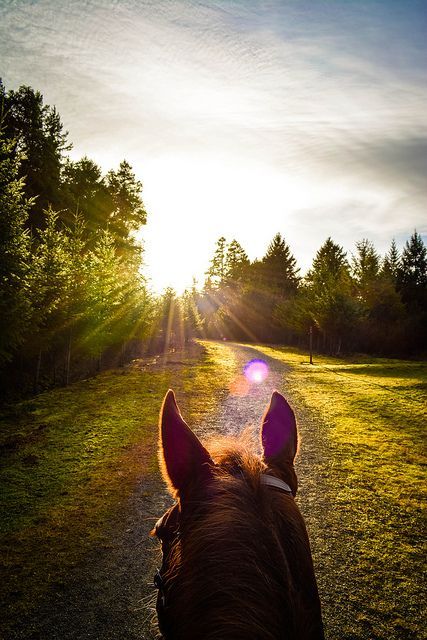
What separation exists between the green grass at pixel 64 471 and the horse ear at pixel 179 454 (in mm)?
2966

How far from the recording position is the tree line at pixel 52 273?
8461mm

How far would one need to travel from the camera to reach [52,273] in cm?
1178

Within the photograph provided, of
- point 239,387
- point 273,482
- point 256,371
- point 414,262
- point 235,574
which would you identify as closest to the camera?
point 235,574

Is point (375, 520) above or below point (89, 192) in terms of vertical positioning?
below

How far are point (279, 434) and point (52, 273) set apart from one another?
1189 centimetres

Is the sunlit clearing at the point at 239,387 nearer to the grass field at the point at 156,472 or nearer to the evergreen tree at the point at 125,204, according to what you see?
the grass field at the point at 156,472

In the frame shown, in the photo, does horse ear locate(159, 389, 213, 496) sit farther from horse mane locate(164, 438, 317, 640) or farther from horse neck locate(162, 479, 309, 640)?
horse neck locate(162, 479, 309, 640)

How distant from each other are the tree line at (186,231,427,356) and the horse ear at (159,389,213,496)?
100ft

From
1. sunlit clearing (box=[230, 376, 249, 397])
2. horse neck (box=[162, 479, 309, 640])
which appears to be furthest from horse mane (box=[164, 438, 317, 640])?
sunlit clearing (box=[230, 376, 249, 397])

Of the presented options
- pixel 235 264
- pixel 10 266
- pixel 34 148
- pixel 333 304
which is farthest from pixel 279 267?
pixel 10 266

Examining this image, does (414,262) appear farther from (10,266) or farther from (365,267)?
(10,266)

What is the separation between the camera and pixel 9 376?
12.5m

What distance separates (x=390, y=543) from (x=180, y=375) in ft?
43.6

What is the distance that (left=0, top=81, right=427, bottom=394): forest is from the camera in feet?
32.1
